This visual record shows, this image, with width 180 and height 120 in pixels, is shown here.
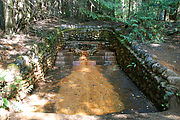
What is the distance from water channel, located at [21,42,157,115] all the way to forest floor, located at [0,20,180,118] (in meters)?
1.57

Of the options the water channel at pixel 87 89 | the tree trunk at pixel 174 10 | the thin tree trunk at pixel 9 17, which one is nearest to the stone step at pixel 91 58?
the water channel at pixel 87 89

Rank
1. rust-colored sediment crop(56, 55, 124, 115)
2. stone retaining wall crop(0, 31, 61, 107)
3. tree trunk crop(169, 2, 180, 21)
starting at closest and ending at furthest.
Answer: stone retaining wall crop(0, 31, 61, 107) → rust-colored sediment crop(56, 55, 124, 115) → tree trunk crop(169, 2, 180, 21)

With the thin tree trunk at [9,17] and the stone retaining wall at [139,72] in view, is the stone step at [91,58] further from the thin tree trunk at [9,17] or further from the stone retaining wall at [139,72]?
the thin tree trunk at [9,17]

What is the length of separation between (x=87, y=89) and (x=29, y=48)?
10.6ft

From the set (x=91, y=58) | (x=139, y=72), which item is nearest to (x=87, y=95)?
(x=139, y=72)

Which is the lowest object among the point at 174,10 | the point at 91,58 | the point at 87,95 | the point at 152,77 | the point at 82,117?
the point at 87,95

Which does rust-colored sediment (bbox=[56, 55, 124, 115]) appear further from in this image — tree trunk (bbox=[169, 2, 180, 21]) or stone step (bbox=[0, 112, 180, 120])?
tree trunk (bbox=[169, 2, 180, 21])

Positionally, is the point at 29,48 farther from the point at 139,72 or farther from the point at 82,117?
the point at 139,72

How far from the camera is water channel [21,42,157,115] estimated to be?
4.62 m

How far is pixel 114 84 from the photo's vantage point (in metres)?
6.53

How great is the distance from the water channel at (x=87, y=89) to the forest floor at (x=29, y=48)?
1572 millimetres

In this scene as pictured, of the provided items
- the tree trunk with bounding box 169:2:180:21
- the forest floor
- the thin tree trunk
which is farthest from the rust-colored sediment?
the tree trunk with bounding box 169:2:180:21

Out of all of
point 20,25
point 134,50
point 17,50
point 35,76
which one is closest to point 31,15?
point 20,25

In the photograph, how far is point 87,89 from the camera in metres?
5.95
